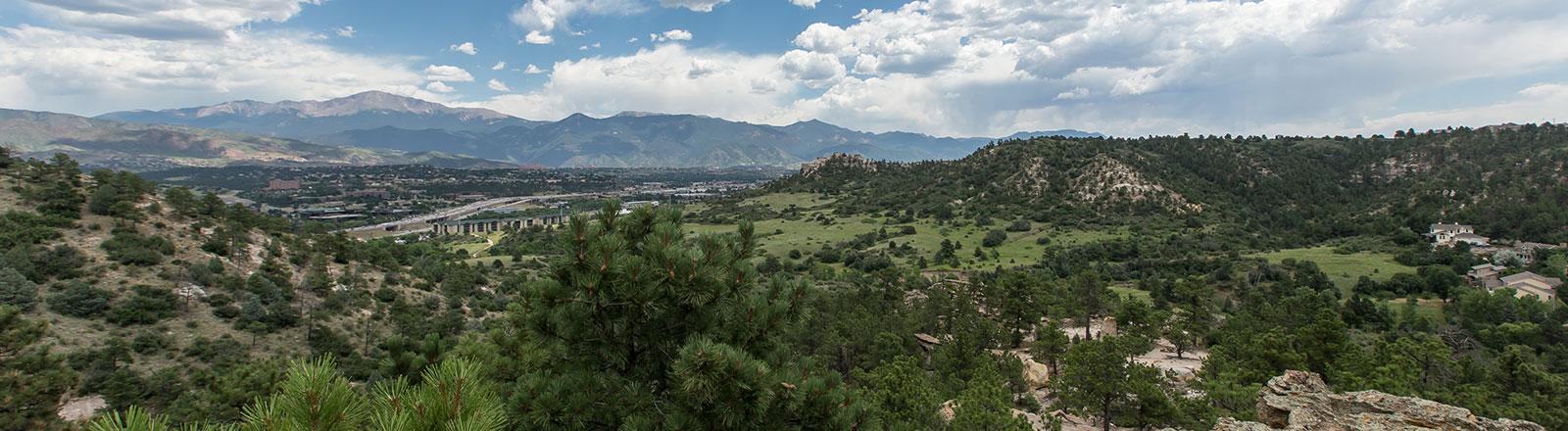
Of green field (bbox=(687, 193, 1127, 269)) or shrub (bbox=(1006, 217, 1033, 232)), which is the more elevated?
shrub (bbox=(1006, 217, 1033, 232))

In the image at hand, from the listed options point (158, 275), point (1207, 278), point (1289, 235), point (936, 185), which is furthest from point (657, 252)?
point (936, 185)

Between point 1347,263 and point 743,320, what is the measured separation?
87.3 meters

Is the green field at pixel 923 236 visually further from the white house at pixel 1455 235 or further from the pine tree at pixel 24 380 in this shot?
the pine tree at pixel 24 380

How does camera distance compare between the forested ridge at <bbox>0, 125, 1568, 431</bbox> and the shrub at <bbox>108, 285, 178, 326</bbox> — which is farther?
the shrub at <bbox>108, 285, 178, 326</bbox>

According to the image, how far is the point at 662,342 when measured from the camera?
22.7 ft

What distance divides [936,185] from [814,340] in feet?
332

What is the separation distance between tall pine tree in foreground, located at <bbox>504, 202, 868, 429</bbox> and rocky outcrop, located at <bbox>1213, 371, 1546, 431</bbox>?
Result: 13187mm

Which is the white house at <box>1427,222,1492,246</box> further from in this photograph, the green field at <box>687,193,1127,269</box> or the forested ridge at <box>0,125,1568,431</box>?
the green field at <box>687,193,1127,269</box>

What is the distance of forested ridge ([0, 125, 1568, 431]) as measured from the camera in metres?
6.42

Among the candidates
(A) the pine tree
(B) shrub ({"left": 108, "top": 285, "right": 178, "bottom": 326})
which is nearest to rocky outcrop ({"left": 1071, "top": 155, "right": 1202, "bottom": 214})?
(B) shrub ({"left": 108, "top": 285, "right": 178, "bottom": 326})

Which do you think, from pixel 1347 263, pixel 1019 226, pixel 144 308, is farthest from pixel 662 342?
pixel 1019 226

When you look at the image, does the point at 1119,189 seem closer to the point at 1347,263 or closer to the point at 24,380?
the point at 1347,263

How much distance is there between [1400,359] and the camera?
25.1m

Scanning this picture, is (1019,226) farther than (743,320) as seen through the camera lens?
Yes
